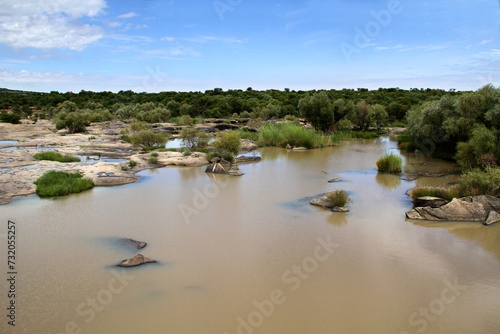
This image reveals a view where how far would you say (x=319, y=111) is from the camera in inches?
1267

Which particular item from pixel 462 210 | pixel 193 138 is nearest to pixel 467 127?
pixel 462 210

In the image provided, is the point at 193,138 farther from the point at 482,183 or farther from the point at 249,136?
the point at 482,183

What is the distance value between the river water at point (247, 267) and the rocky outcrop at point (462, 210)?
1.23 ft

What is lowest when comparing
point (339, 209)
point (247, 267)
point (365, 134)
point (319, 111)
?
point (247, 267)

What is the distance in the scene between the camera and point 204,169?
1900cm

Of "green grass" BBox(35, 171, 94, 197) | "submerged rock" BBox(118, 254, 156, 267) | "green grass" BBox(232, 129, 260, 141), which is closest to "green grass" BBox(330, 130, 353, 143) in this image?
"green grass" BBox(232, 129, 260, 141)

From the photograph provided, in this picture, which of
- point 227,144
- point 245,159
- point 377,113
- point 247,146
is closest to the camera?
point 227,144

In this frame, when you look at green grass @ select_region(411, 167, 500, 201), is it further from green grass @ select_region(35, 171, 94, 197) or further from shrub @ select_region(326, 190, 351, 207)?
green grass @ select_region(35, 171, 94, 197)

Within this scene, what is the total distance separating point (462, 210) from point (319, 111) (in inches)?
886

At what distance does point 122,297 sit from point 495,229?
1030 cm

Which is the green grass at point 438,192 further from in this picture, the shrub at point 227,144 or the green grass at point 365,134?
the green grass at point 365,134

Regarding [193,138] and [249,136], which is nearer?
[193,138]

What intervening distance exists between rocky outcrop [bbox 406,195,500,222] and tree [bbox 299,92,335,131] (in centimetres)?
2175

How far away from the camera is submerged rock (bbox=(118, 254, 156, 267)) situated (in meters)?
7.91
